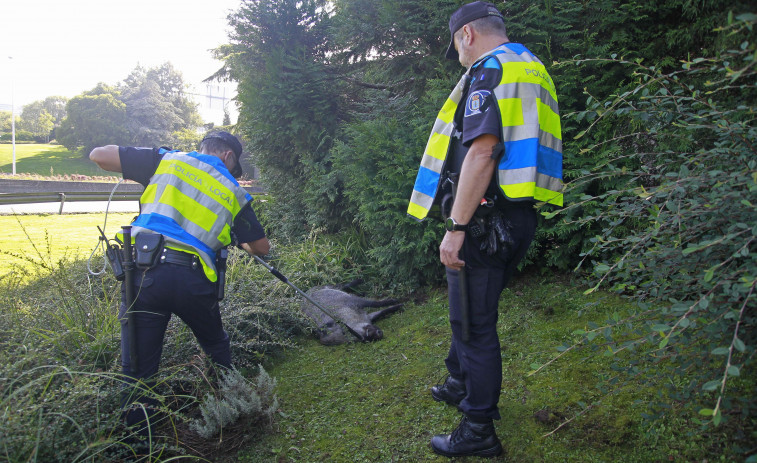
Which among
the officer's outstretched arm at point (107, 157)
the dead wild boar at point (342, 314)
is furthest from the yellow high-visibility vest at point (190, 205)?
the dead wild boar at point (342, 314)

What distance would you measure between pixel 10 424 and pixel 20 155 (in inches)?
1771

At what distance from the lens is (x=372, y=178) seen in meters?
5.06

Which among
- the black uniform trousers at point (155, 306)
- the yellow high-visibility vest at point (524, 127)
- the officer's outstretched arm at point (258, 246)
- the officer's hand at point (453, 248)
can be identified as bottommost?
the black uniform trousers at point (155, 306)

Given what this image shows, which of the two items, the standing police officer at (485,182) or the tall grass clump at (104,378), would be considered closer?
the tall grass clump at (104,378)

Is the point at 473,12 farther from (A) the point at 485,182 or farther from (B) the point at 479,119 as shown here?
(A) the point at 485,182

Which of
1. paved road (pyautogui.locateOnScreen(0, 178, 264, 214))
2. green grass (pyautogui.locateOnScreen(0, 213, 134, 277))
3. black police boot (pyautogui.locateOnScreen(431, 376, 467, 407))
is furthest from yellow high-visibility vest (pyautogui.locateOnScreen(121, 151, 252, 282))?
paved road (pyautogui.locateOnScreen(0, 178, 264, 214))

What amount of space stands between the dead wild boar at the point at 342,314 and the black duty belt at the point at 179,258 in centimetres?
194

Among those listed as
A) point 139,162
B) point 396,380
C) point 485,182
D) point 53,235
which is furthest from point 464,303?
point 53,235

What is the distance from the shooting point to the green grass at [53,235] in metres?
6.50

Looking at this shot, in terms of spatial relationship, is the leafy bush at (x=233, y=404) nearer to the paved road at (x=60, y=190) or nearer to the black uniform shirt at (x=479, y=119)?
the black uniform shirt at (x=479, y=119)

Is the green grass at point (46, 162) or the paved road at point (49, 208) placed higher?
the green grass at point (46, 162)

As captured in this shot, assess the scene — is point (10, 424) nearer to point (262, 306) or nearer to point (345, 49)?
point (262, 306)

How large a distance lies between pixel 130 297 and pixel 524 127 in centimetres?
245

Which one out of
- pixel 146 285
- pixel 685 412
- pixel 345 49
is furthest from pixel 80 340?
pixel 345 49
